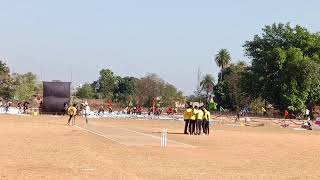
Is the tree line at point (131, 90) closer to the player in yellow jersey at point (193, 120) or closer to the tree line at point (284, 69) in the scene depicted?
the tree line at point (284, 69)

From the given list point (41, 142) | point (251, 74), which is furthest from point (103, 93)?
point (41, 142)

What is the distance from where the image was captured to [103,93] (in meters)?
141

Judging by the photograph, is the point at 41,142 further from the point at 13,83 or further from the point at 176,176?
the point at 13,83

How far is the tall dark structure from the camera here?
6538 centimetres

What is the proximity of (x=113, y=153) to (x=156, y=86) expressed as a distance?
91.4 metres

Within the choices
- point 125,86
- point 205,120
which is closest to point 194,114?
point 205,120

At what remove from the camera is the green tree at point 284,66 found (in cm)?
7738

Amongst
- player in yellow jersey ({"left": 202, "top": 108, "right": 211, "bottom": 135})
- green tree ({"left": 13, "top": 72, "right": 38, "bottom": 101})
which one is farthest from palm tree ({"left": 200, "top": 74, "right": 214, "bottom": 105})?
player in yellow jersey ({"left": 202, "top": 108, "right": 211, "bottom": 135})

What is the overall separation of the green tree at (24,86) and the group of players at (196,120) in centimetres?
6935

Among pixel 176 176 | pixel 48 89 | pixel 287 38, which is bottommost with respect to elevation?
pixel 176 176

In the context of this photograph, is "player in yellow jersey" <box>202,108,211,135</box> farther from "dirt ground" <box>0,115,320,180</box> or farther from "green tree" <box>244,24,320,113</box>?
"green tree" <box>244,24,320,113</box>

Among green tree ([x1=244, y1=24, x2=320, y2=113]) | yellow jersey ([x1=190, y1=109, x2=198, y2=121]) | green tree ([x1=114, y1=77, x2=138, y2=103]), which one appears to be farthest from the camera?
green tree ([x1=114, y1=77, x2=138, y2=103])

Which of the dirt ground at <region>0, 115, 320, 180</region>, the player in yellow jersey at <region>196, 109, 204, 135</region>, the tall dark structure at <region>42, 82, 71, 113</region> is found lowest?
the dirt ground at <region>0, 115, 320, 180</region>

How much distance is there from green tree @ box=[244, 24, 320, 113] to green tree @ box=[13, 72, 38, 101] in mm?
41023
